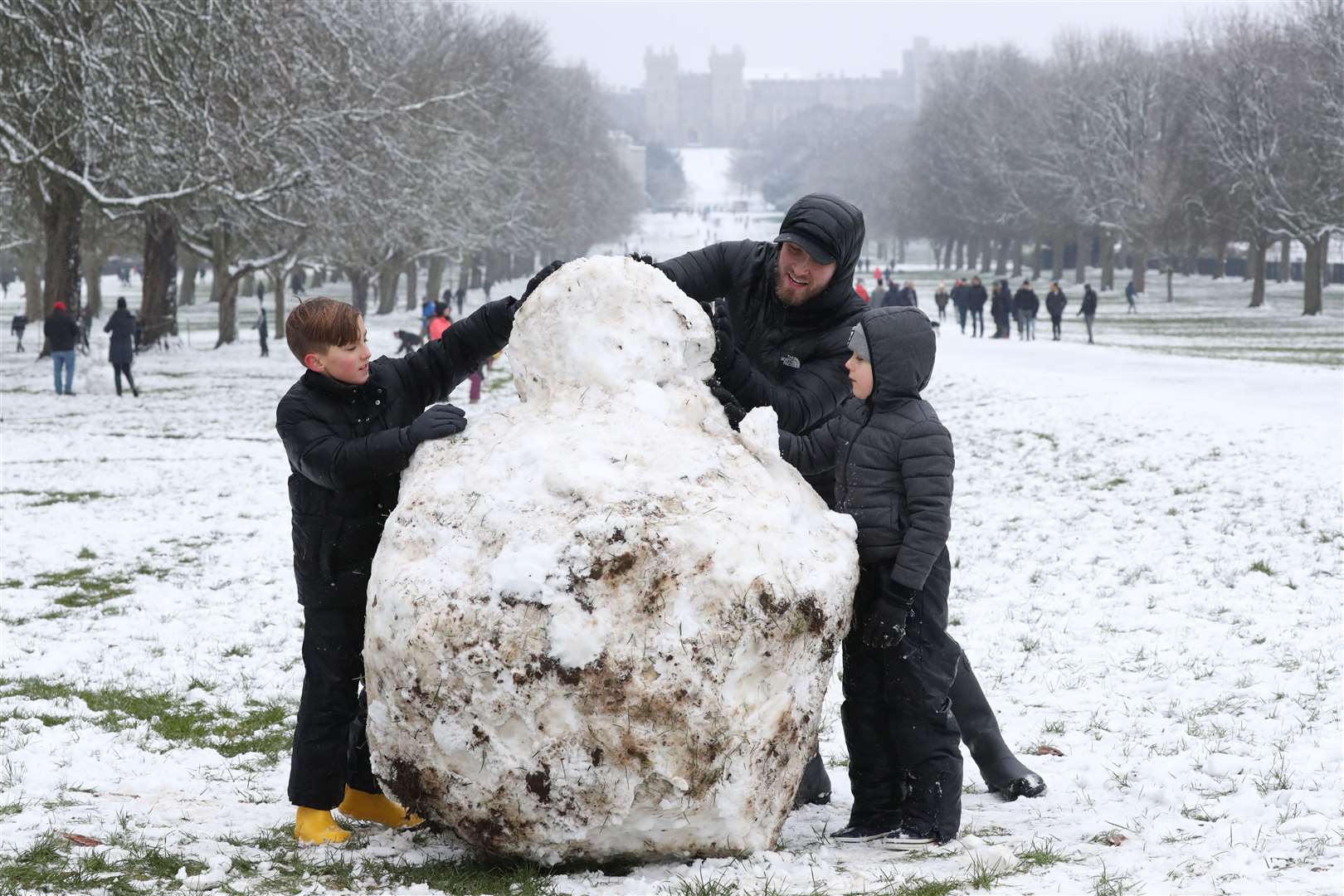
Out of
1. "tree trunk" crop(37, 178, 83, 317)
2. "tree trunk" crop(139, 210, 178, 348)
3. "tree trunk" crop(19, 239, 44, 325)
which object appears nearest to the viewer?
"tree trunk" crop(37, 178, 83, 317)

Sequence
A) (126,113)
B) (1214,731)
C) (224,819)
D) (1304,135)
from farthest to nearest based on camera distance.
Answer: (1304,135) → (126,113) → (1214,731) → (224,819)

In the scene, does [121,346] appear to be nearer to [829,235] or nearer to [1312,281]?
[829,235]

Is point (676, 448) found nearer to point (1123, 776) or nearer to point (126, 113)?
point (1123, 776)

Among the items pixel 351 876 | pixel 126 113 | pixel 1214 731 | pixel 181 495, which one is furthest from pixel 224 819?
pixel 126 113

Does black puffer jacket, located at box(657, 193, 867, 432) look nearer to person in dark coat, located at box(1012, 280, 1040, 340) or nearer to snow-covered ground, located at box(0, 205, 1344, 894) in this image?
snow-covered ground, located at box(0, 205, 1344, 894)

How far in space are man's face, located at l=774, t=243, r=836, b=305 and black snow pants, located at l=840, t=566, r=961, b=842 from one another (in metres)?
0.96

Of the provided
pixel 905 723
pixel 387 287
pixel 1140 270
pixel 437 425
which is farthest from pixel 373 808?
pixel 1140 270

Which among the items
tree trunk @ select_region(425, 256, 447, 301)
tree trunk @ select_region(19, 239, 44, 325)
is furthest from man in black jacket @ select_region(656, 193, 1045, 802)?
tree trunk @ select_region(425, 256, 447, 301)

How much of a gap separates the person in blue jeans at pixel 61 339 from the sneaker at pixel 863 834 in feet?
65.9

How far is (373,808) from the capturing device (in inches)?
190

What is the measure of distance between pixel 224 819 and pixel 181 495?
30.8 feet

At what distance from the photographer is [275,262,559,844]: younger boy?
14.3 ft

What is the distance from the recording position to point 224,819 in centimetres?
488

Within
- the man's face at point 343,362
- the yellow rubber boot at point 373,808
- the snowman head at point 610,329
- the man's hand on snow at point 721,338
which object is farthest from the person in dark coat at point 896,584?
the yellow rubber boot at point 373,808
